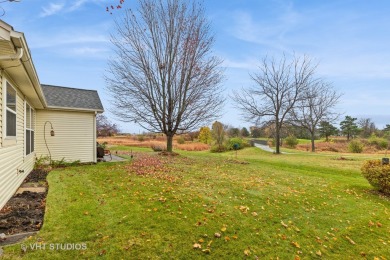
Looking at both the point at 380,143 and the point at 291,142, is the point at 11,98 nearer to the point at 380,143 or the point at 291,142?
the point at 291,142

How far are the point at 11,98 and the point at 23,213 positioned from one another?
9.59ft

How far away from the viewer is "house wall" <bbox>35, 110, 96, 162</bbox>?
9.94 metres

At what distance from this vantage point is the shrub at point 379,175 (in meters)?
7.33

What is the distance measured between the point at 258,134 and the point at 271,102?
95.7 feet

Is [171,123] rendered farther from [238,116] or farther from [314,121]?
[314,121]

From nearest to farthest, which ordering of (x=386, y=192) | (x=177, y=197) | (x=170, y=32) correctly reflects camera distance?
(x=177, y=197)
(x=386, y=192)
(x=170, y=32)

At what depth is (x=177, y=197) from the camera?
523 centimetres

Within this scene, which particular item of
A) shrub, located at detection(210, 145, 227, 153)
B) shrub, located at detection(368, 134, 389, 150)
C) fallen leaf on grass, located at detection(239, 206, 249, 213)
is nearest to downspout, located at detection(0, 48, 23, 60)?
fallen leaf on grass, located at detection(239, 206, 249, 213)

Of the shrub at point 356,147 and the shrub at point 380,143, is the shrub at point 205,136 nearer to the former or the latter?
the shrub at point 356,147

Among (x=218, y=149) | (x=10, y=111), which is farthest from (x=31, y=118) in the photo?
(x=218, y=149)

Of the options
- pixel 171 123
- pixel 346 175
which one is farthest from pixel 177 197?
pixel 171 123

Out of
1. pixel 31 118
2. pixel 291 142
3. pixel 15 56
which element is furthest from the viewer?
pixel 291 142

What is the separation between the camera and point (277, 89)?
20.3 meters

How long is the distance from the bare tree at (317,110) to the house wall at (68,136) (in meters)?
17.4
